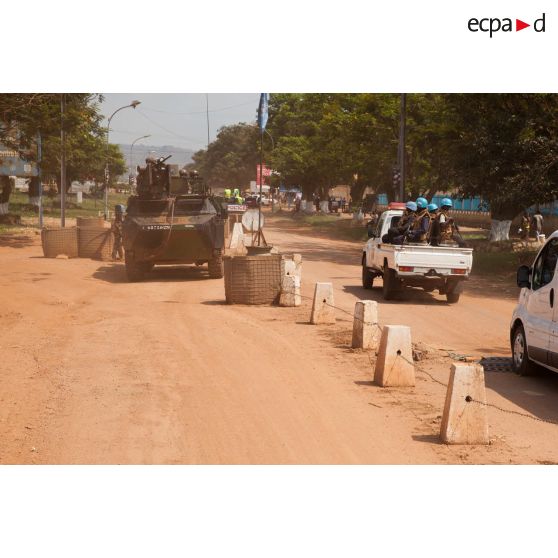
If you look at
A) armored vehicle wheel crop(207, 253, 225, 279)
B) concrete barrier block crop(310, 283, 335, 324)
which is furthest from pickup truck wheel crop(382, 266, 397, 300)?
armored vehicle wheel crop(207, 253, 225, 279)

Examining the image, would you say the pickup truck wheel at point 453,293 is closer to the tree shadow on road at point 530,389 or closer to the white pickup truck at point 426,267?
the white pickup truck at point 426,267

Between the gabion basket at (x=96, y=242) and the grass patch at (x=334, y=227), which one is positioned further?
the grass patch at (x=334, y=227)

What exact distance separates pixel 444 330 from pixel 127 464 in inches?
357

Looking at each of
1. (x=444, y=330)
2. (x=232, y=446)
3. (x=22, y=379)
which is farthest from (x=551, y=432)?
(x=444, y=330)

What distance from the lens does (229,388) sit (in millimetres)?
10234

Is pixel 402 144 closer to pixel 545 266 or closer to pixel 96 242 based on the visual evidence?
pixel 96 242

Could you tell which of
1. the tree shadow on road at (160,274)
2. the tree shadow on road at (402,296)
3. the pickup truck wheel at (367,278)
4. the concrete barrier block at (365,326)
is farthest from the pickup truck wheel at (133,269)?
the concrete barrier block at (365,326)

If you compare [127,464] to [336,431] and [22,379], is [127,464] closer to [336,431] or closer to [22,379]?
[336,431]

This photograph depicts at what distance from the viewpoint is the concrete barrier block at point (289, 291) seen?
57.6ft

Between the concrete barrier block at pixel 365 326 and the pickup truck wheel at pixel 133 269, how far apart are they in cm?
1122

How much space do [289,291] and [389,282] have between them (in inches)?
106

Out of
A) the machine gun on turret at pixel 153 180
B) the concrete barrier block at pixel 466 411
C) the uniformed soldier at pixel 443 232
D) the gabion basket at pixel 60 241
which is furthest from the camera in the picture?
the gabion basket at pixel 60 241

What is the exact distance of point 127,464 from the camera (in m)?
7.41

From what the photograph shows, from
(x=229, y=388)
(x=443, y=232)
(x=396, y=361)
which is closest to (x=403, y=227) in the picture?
(x=443, y=232)
